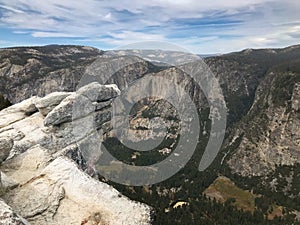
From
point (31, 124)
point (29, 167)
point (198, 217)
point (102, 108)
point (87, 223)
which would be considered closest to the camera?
point (87, 223)

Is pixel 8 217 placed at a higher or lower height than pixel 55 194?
higher

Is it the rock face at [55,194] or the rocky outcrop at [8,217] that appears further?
the rock face at [55,194]

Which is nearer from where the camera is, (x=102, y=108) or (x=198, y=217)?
(x=102, y=108)

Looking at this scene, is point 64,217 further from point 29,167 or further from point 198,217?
point 198,217

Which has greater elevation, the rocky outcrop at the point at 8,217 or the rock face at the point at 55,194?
the rocky outcrop at the point at 8,217

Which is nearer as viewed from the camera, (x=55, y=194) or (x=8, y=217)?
(x=8, y=217)

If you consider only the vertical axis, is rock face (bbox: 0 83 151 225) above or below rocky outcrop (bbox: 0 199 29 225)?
below

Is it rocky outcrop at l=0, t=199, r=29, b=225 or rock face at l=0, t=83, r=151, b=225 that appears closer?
rocky outcrop at l=0, t=199, r=29, b=225

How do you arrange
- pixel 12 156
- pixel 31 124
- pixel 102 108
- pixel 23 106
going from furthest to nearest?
pixel 102 108
pixel 23 106
pixel 31 124
pixel 12 156

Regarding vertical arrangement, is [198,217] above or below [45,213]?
below

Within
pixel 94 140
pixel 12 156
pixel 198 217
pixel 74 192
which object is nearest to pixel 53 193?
pixel 74 192

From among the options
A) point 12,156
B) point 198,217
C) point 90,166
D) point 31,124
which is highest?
point 12,156
